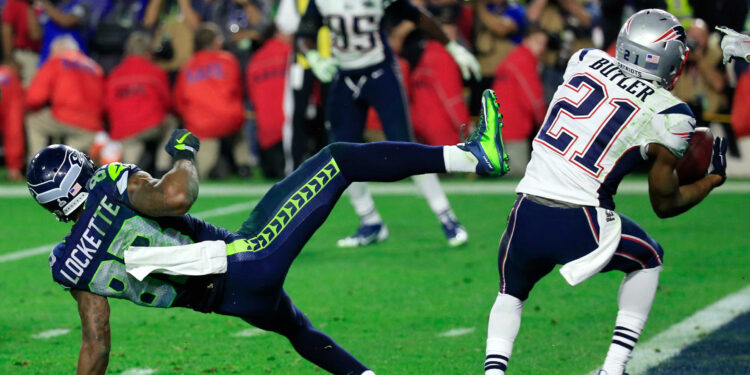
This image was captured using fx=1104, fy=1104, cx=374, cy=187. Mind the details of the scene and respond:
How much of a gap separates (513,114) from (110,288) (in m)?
8.74

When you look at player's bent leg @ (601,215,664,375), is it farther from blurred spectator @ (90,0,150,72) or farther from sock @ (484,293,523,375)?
blurred spectator @ (90,0,150,72)

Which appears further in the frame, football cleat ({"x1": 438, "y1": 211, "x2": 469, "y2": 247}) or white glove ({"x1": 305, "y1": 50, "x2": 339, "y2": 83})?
football cleat ({"x1": 438, "y1": 211, "x2": 469, "y2": 247})

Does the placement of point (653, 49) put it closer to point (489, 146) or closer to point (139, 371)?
point (489, 146)

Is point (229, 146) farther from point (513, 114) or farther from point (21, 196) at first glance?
point (513, 114)

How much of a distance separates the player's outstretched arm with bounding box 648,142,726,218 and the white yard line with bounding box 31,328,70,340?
11.1 feet

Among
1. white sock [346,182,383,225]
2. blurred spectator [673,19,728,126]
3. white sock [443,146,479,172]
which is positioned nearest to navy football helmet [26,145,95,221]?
white sock [443,146,479,172]

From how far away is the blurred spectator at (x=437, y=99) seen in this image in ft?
40.9

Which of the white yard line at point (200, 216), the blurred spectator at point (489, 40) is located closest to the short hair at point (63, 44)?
the white yard line at point (200, 216)

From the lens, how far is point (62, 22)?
1361cm

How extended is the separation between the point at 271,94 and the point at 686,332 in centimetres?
764

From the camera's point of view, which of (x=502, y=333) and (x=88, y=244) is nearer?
(x=88, y=244)

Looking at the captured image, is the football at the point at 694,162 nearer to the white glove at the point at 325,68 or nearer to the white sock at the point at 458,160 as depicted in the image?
the white sock at the point at 458,160

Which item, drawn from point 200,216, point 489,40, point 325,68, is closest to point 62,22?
point 200,216

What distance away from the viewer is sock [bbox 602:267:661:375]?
455cm
